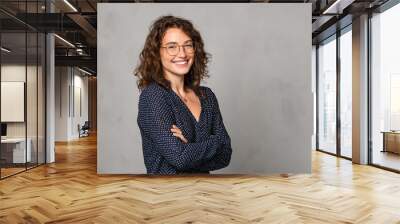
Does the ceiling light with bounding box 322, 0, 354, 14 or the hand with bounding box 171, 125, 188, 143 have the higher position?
the ceiling light with bounding box 322, 0, 354, 14

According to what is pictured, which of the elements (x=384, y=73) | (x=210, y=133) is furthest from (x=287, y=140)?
(x=210, y=133)

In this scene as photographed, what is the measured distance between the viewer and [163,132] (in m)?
1.34

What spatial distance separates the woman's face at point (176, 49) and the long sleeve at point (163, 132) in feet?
0.38

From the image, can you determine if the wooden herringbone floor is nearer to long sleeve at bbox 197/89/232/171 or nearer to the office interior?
the office interior

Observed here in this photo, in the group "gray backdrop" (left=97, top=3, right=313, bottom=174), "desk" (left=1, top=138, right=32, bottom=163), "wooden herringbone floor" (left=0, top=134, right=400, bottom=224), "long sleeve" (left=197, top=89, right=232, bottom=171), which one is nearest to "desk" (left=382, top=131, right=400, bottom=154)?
"wooden herringbone floor" (left=0, top=134, right=400, bottom=224)

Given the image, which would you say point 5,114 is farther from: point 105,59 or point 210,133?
point 210,133

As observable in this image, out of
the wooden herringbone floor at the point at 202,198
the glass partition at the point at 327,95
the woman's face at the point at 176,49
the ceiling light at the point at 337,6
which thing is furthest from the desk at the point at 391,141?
the woman's face at the point at 176,49

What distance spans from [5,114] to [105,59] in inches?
70.2

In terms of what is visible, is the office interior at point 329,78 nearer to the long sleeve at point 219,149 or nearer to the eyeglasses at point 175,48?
the long sleeve at point 219,149

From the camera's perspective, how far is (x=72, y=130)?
18.5m

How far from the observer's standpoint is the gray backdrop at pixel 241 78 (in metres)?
6.75

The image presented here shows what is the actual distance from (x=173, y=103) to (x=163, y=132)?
0.33 ft

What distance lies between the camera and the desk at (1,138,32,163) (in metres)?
6.73

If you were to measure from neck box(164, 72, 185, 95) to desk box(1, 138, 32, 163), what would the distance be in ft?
19.6
